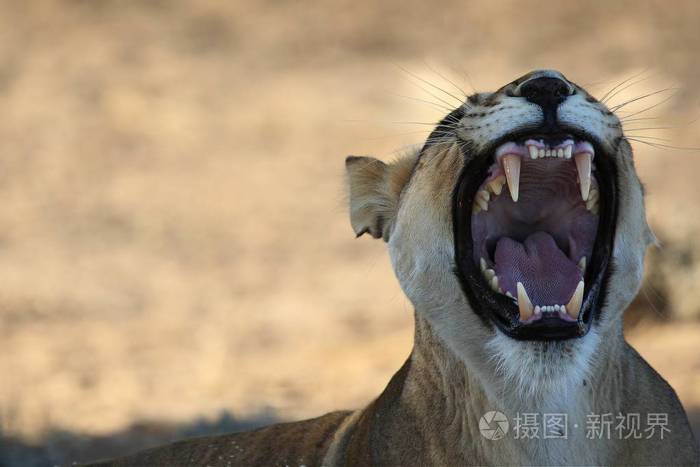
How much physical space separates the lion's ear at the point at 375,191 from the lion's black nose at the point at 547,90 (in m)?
0.80

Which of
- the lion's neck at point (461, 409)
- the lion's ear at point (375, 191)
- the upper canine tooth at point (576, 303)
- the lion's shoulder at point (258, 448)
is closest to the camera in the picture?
the upper canine tooth at point (576, 303)

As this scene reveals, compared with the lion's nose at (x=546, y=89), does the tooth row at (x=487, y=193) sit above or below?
below

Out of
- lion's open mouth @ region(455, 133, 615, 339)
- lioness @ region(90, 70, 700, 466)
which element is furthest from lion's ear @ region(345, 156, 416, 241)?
lion's open mouth @ region(455, 133, 615, 339)

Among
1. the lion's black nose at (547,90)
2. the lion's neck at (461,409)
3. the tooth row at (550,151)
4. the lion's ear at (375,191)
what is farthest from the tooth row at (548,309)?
the lion's ear at (375,191)

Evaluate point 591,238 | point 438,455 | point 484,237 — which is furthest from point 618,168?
point 438,455

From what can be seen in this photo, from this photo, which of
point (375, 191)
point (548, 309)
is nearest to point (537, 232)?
point (548, 309)

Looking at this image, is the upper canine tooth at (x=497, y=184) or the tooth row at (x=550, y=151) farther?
the upper canine tooth at (x=497, y=184)

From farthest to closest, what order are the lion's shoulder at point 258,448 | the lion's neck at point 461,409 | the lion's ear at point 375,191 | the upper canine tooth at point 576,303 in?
the lion's shoulder at point 258,448 → the lion's ear at point 375,191 → the lion's neck at point 461,409 → the upper canine tooth at point 576,303

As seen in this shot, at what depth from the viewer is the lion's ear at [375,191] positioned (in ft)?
13.7

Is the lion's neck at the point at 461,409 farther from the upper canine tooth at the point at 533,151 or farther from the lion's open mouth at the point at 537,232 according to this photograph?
the upper canine tooth at the point at 533,151

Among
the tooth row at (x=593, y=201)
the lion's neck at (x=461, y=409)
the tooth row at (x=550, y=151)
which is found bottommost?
the lion's neck at (x=461, y=409)

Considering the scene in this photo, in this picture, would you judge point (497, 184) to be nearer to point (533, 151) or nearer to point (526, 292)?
point (533, 151)

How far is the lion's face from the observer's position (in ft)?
11.3

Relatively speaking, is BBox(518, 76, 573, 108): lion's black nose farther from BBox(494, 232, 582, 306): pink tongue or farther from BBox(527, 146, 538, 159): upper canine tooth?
BBox(494, 232, 582, 306): pink tongue
